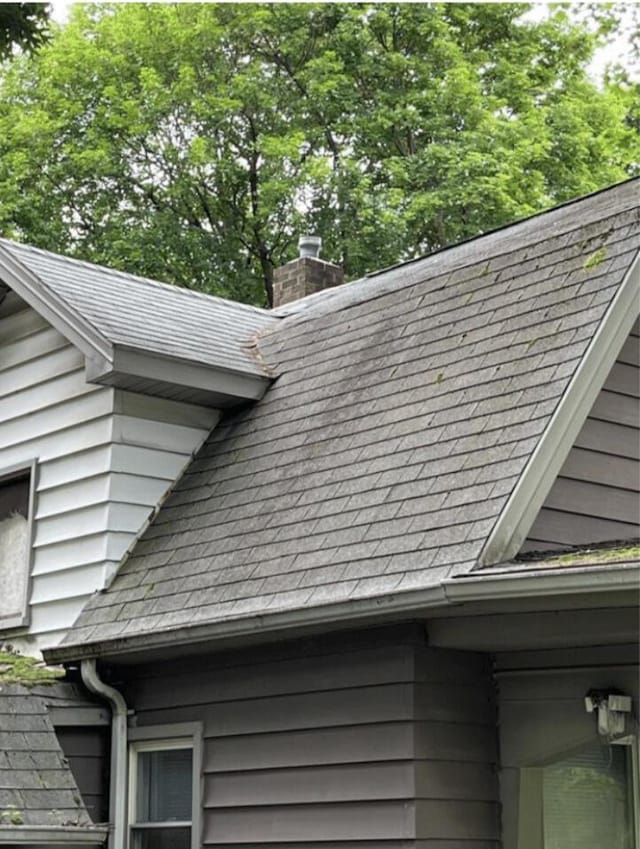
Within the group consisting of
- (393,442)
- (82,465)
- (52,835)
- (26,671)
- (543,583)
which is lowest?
(52,835)

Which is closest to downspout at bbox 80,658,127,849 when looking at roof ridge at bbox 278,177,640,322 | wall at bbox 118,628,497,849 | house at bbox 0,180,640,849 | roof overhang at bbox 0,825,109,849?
house at bbox 0,180,640,849

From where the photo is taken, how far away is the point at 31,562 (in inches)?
398

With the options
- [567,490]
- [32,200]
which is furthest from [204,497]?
[32,200]

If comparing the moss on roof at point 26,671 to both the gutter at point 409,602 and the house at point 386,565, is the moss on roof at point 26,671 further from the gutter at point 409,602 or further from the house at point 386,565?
the gutter at point 409,602

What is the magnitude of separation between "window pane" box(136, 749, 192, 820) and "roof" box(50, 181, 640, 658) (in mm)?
813

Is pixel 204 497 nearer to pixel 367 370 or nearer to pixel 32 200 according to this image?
pixel 367 370

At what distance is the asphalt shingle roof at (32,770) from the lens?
25.7ft

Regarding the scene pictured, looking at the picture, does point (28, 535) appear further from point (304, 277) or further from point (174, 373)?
point (304, 277)

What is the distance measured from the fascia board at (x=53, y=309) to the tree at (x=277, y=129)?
12.0m

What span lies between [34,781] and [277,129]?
17.7 metres

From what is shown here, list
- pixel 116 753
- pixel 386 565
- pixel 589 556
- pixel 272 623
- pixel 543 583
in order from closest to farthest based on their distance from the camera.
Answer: pixel 543 583, pixel 589 556, pixel 386 565, pixel 272 623, pixel 116 753

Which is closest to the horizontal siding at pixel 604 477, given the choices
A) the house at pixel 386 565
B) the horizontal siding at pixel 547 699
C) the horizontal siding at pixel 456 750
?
the house at pixel 386 565

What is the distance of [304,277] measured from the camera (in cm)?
1430

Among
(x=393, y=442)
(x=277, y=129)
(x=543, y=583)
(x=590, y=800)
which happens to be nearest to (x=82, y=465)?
(x=393, y=442)
